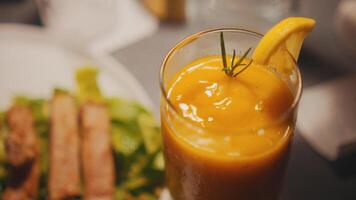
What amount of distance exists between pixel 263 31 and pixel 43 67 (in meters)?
0.48

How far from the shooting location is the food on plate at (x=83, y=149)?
874mm

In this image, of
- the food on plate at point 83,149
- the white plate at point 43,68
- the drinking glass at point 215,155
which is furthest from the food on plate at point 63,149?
the drinking glass at point 215,155

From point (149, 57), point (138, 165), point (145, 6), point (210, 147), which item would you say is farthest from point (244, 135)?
point (145, 6)

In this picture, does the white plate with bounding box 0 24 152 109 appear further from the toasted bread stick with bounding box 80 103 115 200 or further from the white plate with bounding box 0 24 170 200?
the toasted bread stick with bounding box 80 103 115 200

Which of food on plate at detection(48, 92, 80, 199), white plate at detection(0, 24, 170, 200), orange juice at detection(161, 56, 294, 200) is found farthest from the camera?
white plate at detection(0, 24, 170, 200)

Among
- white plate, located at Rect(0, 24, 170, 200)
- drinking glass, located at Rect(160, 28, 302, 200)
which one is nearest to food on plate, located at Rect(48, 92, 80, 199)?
white plate, located at Rect(0, 24, 170, 200)

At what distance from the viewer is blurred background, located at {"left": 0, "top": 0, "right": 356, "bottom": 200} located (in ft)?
3.05

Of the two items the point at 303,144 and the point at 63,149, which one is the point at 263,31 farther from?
A: the point at 63,149

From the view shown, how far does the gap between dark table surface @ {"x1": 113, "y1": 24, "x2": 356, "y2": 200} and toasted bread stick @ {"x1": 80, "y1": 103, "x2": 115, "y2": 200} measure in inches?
5.0

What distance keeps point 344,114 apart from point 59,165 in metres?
0.52

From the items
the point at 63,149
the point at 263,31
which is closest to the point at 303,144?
the point at 263,31

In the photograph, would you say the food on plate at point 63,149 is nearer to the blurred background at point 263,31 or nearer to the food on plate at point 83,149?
the food on plate at point 83,149

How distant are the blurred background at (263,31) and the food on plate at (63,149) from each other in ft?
0.54

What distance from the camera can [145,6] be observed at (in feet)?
3.97
